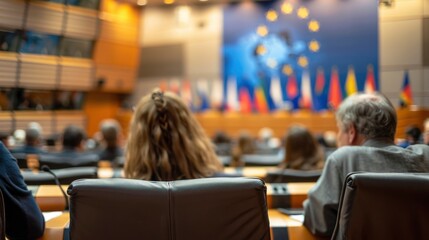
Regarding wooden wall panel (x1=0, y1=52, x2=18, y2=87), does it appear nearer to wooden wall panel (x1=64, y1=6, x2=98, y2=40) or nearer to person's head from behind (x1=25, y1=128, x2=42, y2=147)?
person's head from behind (x1=25, y1=128, x2=42, y2=147)

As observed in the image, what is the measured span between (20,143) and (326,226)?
492 cm

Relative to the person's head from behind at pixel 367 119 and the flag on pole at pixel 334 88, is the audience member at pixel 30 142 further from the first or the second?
the flag on pole at pixel 334 88

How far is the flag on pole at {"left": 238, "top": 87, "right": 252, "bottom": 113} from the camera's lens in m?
12.1

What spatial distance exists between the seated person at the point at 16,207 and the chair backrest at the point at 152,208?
11.4 inches

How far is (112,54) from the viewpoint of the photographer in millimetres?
11734

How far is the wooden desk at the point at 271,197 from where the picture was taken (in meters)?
1.66

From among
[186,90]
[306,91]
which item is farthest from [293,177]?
[186,90]

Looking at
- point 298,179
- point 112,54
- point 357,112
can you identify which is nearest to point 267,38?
point 112,54

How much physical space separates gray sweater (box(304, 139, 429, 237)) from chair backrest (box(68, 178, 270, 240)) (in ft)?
1.34

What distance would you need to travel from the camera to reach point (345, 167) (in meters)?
1.41

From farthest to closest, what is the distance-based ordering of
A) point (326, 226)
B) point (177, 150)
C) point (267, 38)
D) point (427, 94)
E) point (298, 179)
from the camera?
point (267, 38), point (298, 179), point (427, 94), point (177, 150), point (326, 226)

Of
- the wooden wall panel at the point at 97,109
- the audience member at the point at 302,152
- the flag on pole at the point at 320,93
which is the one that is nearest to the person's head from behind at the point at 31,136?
the audience member at the point at 302,152

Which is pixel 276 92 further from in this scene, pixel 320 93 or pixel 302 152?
pixel 302 152

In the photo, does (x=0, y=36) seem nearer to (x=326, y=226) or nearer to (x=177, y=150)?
(x=177, y=150)
